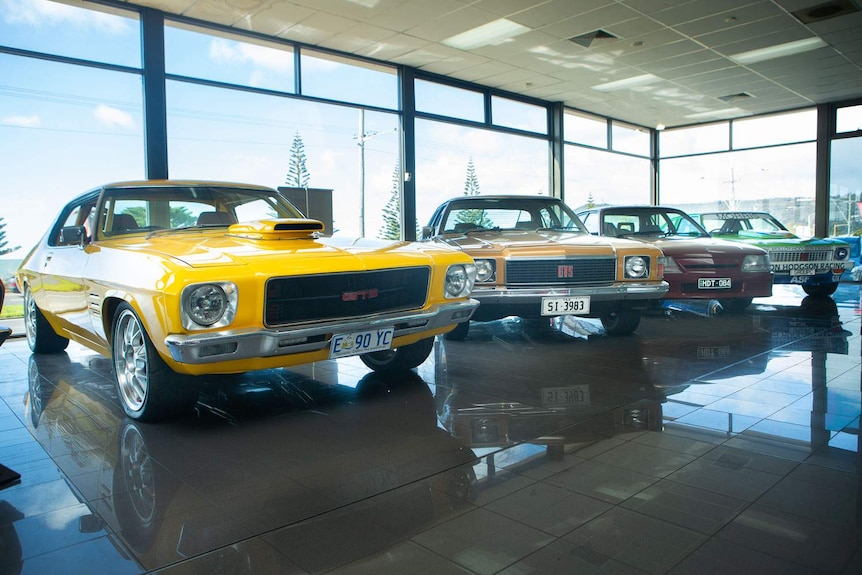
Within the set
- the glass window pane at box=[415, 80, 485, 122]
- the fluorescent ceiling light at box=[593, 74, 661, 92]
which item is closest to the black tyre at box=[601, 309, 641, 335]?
the glass window pane at box=[415, 80, 485, 122]

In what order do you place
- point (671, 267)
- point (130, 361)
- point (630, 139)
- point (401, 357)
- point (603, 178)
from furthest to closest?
point (630, 139) → point (603, 178) → point (671, 267) → point (401, 357) → point (130, 361)

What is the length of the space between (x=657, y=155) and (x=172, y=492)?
55.6 ft

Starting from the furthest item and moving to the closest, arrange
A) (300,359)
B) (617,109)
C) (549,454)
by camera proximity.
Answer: (617,109)
(300,359)
(549,454)

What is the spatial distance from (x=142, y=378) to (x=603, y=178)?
13896 mm

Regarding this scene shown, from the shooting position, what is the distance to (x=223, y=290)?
2.82m

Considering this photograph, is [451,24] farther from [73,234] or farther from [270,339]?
[270,339]

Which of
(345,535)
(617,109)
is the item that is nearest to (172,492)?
(345,535)

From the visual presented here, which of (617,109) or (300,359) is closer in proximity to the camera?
(300,359)

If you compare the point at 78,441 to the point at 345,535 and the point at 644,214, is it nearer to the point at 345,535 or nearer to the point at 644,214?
the point at 345,535

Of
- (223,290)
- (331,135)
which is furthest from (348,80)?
(223,290)

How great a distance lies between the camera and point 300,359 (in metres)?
3.11

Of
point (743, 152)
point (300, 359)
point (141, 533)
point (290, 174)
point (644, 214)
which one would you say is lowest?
point (141, 533)

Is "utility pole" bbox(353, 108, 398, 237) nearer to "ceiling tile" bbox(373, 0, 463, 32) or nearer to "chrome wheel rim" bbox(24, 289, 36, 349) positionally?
"ceiling tile" bbox(373, 0, 463, 32)

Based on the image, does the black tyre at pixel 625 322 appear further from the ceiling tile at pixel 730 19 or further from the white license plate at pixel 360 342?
the ceiling tile at pixel 730 19
